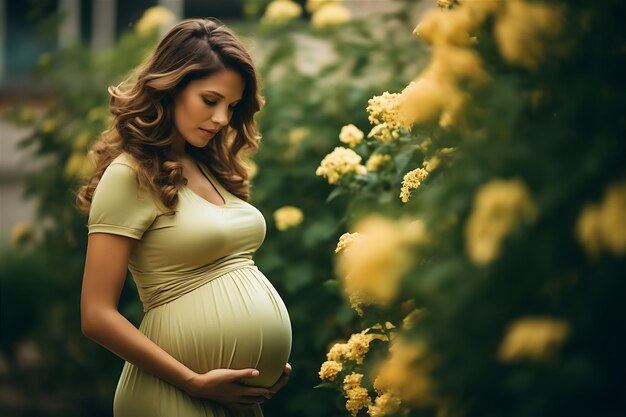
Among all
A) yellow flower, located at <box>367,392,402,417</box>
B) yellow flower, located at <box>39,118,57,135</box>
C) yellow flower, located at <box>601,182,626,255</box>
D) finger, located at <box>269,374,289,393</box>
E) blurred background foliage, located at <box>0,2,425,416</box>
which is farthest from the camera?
yellow flower, located at <box>39,118,57,135</box>

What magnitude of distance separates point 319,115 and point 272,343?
7.51 feet

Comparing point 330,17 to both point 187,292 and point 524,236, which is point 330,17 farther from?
point 524,236

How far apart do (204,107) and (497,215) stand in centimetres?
146

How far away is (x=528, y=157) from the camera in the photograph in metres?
1.33

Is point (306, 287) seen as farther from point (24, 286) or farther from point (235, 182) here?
point (24, 286)

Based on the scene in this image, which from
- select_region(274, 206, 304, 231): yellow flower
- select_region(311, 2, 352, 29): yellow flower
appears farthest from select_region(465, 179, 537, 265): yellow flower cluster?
select_region(311, 2, 352, 29): yellow flower

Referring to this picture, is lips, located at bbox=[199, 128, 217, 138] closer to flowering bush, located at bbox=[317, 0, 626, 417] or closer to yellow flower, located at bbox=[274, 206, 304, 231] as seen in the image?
flowering bush, located at bbox=[317, 0, 626, 417]

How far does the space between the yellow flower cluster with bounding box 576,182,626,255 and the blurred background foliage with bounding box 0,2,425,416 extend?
198 cm

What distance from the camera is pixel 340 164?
303 centimetres

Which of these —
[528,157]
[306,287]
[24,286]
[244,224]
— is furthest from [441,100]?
[24,286]

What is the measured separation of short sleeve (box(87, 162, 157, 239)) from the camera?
2373mm

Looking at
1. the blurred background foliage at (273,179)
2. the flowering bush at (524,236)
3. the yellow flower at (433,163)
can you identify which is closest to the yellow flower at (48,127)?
the blurred background foliage at (273,179)

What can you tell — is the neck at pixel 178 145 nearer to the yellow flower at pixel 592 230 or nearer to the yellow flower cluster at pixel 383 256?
A: the yellow flower cluster at pixel 383 256

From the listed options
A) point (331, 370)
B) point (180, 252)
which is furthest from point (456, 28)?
point (331, 370)
